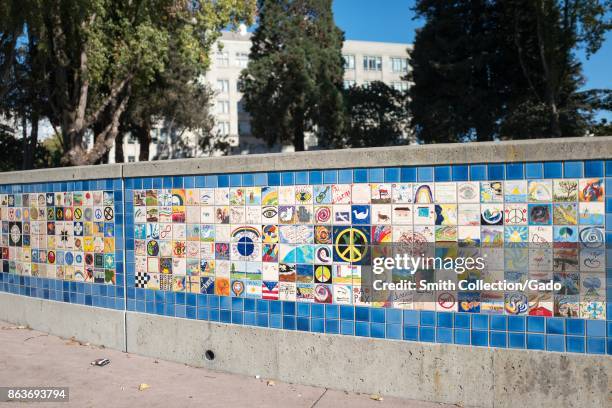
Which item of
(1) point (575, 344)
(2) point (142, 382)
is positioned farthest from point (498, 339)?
(2) point (142, 382)

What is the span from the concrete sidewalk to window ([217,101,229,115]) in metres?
58.2

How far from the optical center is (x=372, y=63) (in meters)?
69.4

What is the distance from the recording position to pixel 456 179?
16.5 feet

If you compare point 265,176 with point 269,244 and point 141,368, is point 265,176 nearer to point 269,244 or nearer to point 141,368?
point 269,244

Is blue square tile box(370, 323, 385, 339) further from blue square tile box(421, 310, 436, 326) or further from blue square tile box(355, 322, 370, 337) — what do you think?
blue square tile box(421, 310, 436, 326)

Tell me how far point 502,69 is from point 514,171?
2654 cm

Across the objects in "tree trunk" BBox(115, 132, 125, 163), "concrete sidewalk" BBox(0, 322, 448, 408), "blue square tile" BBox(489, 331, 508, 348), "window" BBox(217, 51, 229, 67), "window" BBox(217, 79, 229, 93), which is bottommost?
"concrete sidewalk" BBox(0, 322, 448, 408)

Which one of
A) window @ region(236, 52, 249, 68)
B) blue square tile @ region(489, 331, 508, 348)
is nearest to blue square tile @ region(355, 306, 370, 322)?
blue square tile @ region(489, 331, 508, 348)

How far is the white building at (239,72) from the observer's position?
62.3m

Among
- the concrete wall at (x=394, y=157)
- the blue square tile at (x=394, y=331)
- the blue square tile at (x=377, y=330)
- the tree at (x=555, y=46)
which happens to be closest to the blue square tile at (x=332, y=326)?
the blue square tile at (x=377, y=330)

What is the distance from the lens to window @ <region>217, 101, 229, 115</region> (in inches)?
2501

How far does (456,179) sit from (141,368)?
153 inches

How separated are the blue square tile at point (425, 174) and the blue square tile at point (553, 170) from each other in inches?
37.3

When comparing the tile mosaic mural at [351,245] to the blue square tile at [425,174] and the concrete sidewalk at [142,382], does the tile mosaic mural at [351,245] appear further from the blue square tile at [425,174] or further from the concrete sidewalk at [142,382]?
the concrete sidewalk at [142,382]
